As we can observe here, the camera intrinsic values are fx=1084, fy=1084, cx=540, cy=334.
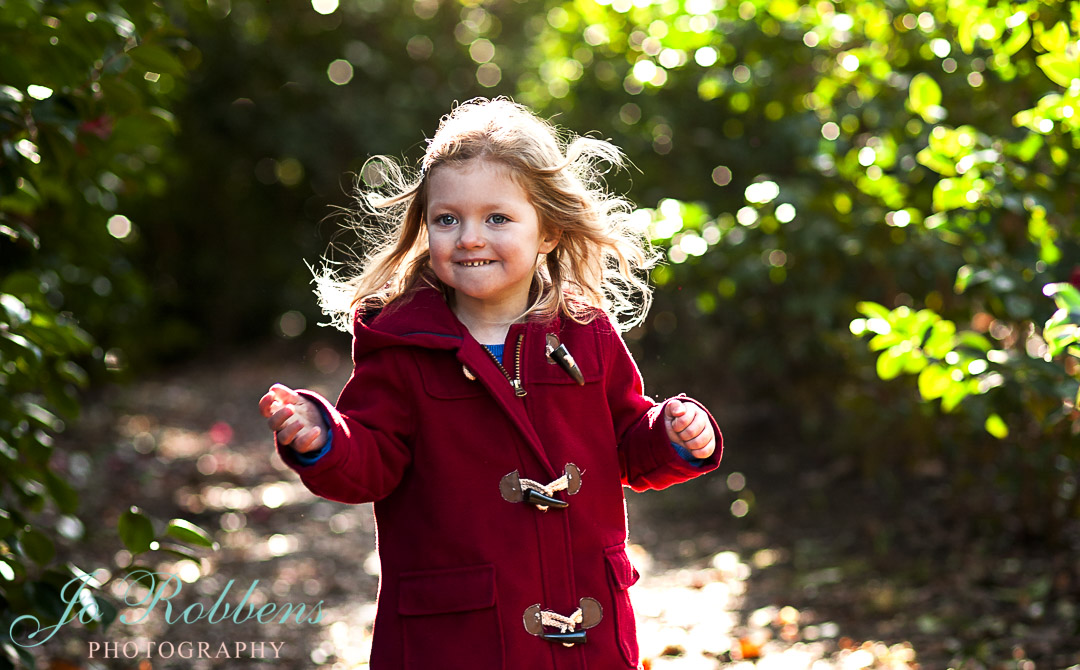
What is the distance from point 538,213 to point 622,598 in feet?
2.37

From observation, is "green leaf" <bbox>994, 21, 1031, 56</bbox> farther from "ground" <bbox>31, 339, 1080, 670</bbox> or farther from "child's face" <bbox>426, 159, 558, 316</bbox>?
"ground" <bbox>31, 339, 1080, 670</bbox>

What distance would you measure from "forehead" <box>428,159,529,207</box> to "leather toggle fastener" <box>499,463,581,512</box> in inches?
19.3

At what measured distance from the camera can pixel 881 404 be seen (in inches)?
165

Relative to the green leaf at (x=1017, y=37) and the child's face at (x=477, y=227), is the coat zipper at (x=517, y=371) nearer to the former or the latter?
the child's face at (x=477, y=227)

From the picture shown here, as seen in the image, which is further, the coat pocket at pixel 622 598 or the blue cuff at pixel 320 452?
the coat pocket at pixel 622 598

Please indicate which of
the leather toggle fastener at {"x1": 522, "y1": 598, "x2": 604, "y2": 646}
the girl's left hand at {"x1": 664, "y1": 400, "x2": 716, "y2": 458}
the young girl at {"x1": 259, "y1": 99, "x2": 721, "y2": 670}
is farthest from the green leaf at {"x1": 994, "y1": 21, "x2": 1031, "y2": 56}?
the leather toggle fastener at {"x1": 522, "y1": 598, "x2": 604, "y2": 646}

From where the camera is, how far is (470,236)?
1.90 meters

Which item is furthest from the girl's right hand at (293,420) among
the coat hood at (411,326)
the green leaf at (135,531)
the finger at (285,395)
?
the green leaf at (135,531)

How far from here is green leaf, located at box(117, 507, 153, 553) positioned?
2197 millimetres

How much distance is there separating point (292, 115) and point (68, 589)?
384 inches

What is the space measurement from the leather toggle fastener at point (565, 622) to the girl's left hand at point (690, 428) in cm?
32

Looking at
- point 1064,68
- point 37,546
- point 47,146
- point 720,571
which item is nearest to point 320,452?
point 37,546

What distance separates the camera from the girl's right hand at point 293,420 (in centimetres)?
166

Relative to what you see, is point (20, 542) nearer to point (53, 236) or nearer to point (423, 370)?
point (423, 370)
